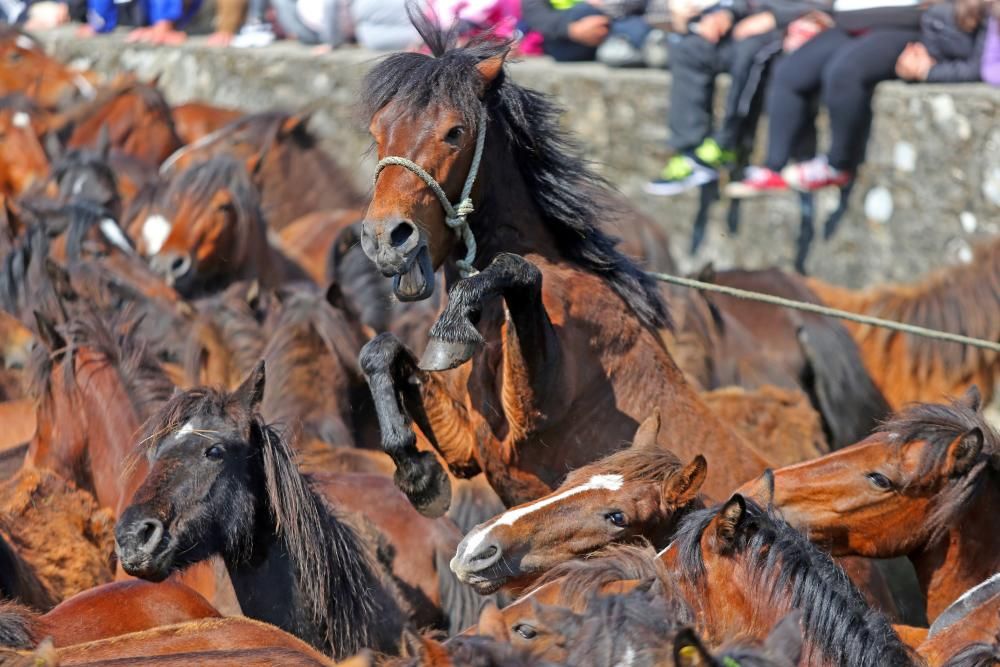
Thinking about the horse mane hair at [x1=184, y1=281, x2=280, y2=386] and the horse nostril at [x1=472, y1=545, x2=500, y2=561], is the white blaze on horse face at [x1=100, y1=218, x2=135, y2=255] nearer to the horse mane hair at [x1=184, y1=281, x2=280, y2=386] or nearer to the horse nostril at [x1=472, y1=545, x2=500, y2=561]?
the horse mane hair at [x1=184, y1=281, x2=280, y2=386]

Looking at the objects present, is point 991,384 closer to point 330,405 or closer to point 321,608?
point 330,405

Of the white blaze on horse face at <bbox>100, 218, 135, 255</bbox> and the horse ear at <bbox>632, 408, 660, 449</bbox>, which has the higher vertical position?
the horse ear at <bbox>632, 408, 660, 449</bbox>

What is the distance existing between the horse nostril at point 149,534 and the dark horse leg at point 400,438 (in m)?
0.69

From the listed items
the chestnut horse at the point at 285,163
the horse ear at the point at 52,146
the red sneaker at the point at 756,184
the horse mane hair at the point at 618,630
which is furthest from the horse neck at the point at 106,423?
the horse ear at the point at 52,146

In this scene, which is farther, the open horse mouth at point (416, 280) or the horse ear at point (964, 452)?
the open horse mouth at point (416, 280)

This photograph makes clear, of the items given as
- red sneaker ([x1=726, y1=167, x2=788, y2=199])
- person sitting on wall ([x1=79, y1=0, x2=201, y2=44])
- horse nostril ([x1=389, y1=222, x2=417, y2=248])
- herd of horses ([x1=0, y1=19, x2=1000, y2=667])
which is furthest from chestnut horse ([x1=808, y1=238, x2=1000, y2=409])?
person sitting on wall ([x1=79, y1=0, x2=201, y2=44])

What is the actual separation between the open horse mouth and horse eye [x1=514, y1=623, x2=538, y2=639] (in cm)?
130

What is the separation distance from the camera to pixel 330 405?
17.8 feet

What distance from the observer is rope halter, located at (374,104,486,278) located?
371 cm

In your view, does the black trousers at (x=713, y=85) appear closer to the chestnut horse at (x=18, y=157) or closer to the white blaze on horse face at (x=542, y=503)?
the chestnut horse at (x=18, y=157)

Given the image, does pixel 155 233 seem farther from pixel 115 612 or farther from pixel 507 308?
pixel 115 612

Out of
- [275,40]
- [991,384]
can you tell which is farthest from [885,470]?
[275,40]

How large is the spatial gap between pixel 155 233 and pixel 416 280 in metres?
3.81

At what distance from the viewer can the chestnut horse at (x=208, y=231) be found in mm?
6953
